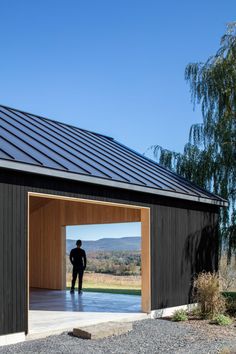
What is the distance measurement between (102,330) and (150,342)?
0.80m

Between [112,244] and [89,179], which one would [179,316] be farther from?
[112,244]

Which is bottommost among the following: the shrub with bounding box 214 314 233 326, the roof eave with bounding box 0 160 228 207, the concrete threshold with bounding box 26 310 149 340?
the shrub with bounding box 214 314 233 326

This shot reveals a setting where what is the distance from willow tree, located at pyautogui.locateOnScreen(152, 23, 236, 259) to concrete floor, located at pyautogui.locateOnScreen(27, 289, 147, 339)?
491 centimetres

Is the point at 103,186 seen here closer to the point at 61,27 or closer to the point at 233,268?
the point at 61,27

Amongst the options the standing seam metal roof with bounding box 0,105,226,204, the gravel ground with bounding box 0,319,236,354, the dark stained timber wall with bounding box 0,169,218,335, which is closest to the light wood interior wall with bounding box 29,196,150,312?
the standing seam metal roof with bounding box 0,105,226,204

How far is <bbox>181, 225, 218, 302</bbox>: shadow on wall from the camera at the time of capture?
12.2m

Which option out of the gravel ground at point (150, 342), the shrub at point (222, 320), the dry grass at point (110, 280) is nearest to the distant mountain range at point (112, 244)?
the dry grass at point (110, 280)

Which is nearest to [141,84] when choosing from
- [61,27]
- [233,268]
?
[61,27]

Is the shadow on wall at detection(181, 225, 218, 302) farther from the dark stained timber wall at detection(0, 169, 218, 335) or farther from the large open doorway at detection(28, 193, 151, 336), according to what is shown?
the large open doorway at detection(28, 193, 151, 336)

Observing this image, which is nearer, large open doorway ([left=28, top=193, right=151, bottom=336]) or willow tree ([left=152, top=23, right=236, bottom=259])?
willow tree ([left=152, top=23, right=236, bottom=259])

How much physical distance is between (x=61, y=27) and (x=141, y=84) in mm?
4940

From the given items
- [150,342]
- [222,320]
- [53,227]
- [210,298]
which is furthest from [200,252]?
[53,227]

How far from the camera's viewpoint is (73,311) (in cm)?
1092

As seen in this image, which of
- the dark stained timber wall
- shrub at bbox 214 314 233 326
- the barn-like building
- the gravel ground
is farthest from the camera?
shrub at bbox 214 314 233 326
